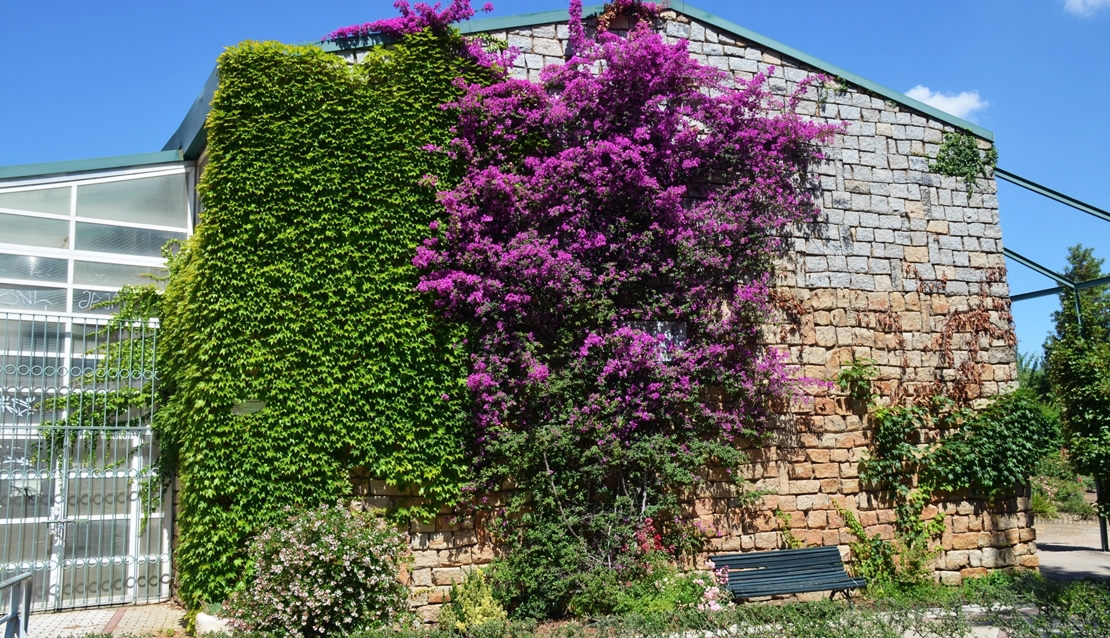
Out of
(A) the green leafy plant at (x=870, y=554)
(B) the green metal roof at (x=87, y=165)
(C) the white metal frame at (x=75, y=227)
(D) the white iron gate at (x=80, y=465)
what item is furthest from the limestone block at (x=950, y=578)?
(B) the green metal roof at (x=87, y=165)

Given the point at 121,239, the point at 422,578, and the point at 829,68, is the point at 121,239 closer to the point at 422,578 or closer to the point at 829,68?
the point at 422,578

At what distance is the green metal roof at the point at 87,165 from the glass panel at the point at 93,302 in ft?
4.08

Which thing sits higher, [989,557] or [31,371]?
[31,371]

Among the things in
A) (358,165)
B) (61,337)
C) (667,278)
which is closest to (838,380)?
(667,278)

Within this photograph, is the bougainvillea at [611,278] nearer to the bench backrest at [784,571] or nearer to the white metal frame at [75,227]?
the bench backrest at [784,571]

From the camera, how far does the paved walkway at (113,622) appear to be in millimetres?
6562

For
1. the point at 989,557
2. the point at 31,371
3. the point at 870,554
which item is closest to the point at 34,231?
the point at 31,371

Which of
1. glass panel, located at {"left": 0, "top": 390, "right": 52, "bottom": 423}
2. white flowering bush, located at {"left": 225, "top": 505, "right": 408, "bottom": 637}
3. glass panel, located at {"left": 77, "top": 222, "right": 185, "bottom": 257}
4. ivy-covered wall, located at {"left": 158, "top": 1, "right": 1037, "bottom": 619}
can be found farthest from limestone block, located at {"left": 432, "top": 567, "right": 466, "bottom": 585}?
glass panel, located at {"left": 77, "top": 222, "right": 185, "bottom": 257}

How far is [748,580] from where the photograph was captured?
713 centimetres

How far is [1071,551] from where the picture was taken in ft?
37.2

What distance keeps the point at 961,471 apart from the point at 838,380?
1616mm

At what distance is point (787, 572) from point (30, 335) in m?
7.29

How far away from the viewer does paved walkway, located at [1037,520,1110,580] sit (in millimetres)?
9555

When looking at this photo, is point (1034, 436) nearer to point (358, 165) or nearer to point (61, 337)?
point (358, 165)
